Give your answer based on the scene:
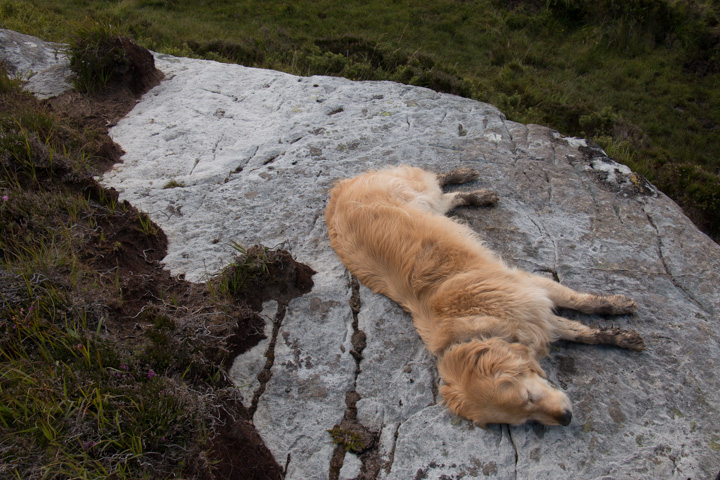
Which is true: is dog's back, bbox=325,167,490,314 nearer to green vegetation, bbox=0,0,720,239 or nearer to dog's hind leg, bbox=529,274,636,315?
dog's hind leg, bbox=529,274,636,315

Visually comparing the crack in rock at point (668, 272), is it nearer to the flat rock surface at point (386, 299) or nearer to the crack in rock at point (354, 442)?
the flat rock surface at point (386, 299)

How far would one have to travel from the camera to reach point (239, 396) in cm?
310

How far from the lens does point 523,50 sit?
33.1 feet

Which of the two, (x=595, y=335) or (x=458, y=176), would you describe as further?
(x=458, y=176)

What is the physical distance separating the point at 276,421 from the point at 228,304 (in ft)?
3.00

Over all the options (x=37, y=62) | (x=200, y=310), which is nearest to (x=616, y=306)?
(x=200, y=310)

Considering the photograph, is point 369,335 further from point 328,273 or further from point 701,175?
point 701,175

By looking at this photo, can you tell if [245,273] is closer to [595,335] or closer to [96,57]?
[595,335]

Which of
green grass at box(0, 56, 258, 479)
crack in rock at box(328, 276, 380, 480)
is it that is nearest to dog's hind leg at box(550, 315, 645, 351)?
crack in rock at box(328, 276, 380, 480)

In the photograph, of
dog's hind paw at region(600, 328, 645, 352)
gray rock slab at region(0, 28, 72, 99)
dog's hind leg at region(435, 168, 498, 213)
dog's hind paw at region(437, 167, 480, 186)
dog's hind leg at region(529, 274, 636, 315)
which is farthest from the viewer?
gray rock slab at region(0, 28, 72, 99)

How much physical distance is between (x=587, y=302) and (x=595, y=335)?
13.0 inches

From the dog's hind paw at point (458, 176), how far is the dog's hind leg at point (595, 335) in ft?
6.61

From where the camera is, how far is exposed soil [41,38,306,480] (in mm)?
2719

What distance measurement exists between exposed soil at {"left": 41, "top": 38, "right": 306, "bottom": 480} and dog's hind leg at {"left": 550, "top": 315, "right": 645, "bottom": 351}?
200 cm
